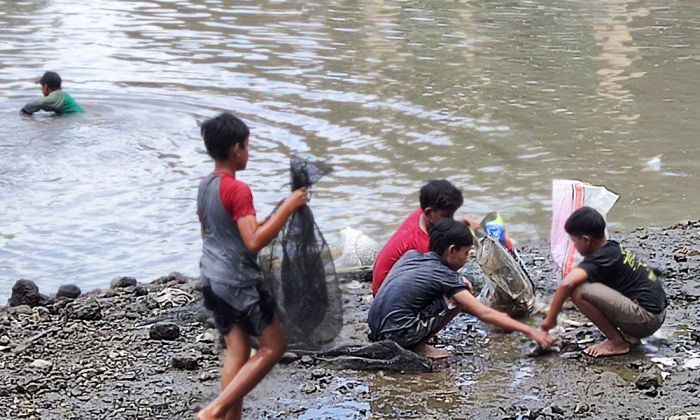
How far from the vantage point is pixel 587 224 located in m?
5.44

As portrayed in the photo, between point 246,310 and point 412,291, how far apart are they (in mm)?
1326

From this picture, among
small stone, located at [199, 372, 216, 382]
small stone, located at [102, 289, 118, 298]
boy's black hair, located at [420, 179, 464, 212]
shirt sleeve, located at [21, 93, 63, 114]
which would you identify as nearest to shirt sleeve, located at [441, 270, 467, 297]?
boy's black hair, located at [420, 179, 464, 212]

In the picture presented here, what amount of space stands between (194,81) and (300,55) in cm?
291

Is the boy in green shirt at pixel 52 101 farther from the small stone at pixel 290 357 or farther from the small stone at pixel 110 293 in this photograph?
→ the small stone at pixel 290 357

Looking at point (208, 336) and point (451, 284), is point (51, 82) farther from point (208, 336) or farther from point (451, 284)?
point (451, 284)

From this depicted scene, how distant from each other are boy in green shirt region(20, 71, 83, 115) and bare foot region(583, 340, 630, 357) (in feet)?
31.5

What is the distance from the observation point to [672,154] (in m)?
12.1

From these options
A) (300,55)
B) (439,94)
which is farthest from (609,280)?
(300,55)

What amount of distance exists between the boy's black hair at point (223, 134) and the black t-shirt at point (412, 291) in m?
1.53

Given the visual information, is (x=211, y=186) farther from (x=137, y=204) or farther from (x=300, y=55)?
(x=300, y=55)

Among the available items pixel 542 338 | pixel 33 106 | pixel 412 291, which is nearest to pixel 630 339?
pixel 542 338

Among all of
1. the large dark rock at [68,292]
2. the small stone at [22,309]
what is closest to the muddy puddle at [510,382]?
the small stone at [22,309]

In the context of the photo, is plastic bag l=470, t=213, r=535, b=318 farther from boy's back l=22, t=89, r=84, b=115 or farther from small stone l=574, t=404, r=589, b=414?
boy's back l=22, t=89, r=84, b=115

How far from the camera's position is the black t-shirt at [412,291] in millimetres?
5512
